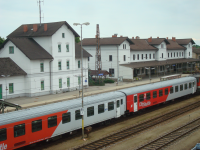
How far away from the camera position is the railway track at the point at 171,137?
18677mm

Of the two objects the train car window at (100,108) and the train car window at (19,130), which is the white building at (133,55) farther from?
the train car window at (19,130)

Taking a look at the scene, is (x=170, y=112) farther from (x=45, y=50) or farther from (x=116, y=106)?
(x=45, y=50)

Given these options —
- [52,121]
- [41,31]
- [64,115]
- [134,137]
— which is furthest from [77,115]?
[41,31]

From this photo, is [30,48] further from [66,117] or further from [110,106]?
[66,117]

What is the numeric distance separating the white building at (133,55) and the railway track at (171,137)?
28.9 m

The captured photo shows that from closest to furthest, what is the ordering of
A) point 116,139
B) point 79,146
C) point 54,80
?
1. point 79,146
2. point 116,139
3. point 54,80

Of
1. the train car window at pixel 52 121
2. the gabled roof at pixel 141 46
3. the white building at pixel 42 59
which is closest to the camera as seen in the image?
the train car window at pixel 52 121

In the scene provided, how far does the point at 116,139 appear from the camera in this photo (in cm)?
2014

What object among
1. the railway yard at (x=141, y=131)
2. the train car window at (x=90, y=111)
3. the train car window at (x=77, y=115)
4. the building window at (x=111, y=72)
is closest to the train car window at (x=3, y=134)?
the railway yard at (x=141, y=131)

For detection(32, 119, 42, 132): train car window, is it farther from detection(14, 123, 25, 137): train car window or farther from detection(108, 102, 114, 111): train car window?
detection(108, 102, 114, 111): train car window

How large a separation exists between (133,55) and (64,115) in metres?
42.9

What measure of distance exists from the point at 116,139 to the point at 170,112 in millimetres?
12192

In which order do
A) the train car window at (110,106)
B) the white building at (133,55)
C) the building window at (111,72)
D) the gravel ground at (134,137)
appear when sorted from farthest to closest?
the building window at (111,72) → the white building at (133,55) → the train car window at (110,106) → the gravel ground at (134,137)

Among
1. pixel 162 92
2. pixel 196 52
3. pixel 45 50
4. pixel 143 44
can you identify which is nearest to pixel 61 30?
pixel 45 50
